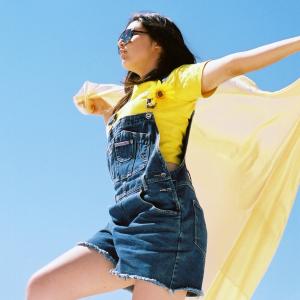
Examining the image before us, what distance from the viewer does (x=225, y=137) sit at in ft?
13.9

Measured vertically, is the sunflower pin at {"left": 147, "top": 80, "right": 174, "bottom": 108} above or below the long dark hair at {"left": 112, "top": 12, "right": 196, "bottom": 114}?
below

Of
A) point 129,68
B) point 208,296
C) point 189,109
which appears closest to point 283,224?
point 208,296

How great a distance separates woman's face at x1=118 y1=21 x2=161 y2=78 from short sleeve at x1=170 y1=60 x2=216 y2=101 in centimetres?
30

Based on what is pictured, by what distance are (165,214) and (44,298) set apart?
0.71 m

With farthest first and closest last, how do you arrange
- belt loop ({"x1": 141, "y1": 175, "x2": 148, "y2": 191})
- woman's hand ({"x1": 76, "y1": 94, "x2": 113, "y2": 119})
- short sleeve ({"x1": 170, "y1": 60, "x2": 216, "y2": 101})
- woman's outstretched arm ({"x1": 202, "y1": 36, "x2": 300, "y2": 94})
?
1. woman's hand ({"x1": 76, "y1": 94, "x2": 113, "y2": 119})
2. short sleeve ({"x1": 170, "y1": 60, "x2": 216, "y2": 101})
3. belt loop ({"x1": 141, "y1": 175, "x2": 148, "y2": 191})
4. woman's outstretched arm ({"x1": 202, "y1": 36, "x2": 300, "y2": 94})

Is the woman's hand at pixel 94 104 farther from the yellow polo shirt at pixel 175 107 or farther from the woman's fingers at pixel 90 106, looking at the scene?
the yellow polo shirt at pixel 175 107

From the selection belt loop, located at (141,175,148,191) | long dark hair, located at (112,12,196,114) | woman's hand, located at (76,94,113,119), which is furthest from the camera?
woman's hand, located at (76,94,113,119)

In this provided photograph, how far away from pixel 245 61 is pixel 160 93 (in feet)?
1.57

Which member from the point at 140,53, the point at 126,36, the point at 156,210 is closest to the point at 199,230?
the point at 156,210

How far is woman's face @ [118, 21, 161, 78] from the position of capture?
3549mm

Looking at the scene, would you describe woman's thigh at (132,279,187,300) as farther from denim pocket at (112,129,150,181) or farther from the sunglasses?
the sunglasses

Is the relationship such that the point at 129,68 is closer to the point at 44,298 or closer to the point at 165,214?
the point at 165,214

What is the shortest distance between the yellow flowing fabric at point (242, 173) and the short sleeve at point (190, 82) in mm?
914

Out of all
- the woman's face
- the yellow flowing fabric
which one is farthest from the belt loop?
the yellow flowing fabric
